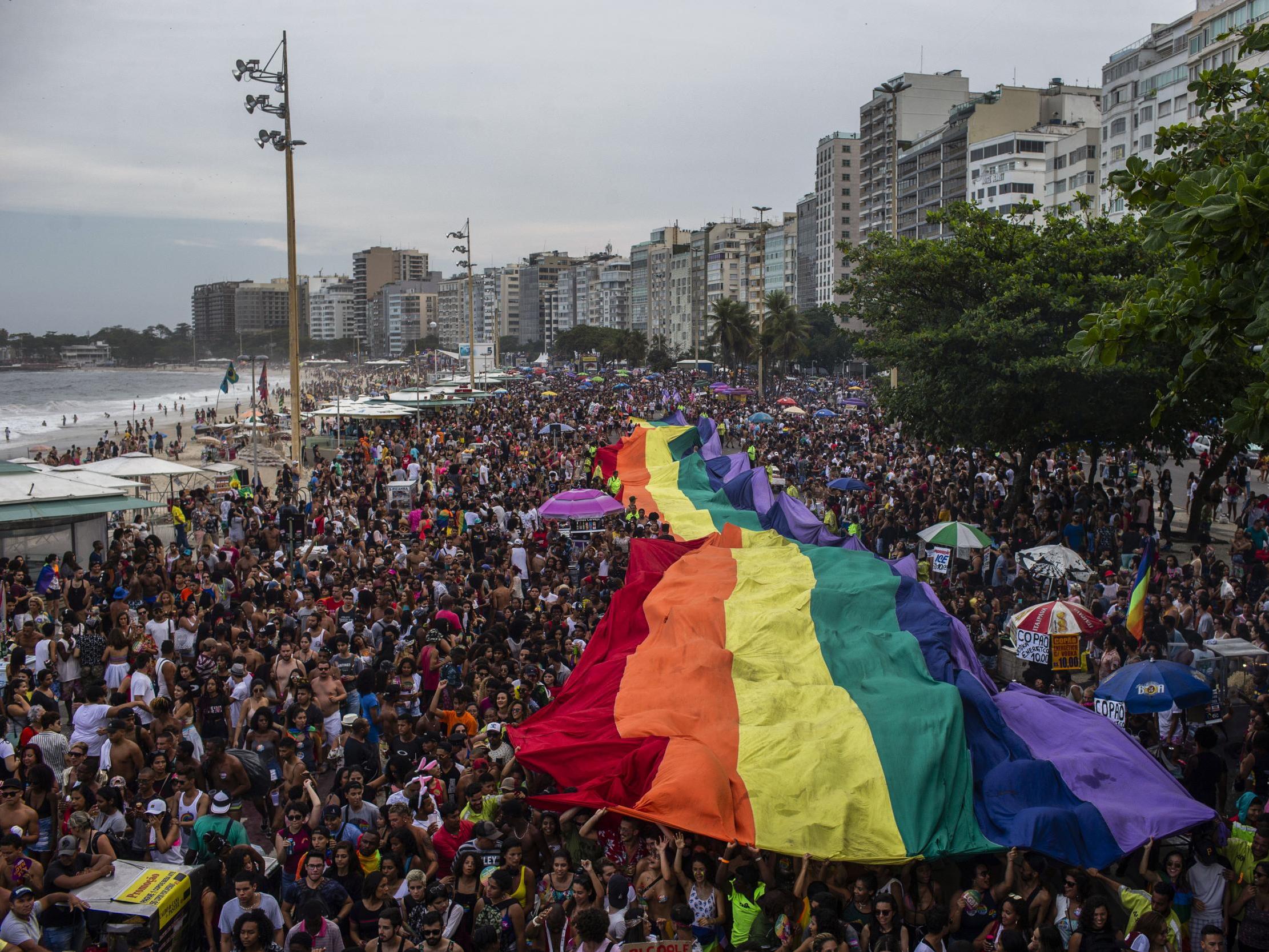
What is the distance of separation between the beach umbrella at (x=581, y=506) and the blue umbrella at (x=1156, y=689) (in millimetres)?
10241

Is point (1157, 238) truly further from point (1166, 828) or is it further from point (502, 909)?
point (502, 909)

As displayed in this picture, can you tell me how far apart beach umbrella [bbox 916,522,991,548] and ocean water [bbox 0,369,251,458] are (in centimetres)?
4391

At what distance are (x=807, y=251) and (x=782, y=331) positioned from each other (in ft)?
192

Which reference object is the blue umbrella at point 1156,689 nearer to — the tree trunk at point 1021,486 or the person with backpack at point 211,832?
the person with backpack at point 211,832

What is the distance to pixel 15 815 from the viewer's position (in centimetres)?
775

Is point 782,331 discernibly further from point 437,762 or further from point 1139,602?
point 437,762

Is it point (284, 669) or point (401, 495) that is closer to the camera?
point (284, 669)

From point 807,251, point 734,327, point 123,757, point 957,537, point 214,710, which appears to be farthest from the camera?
point 807,251

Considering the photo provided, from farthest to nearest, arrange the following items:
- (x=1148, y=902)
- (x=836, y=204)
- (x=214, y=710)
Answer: (x=836, y=204), (x=214, y=710), (x=1148, y=902)

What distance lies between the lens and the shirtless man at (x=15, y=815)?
774cm

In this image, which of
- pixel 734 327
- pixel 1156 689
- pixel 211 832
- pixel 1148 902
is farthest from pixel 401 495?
pixel 734 327

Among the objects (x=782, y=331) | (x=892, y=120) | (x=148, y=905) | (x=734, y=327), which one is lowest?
(x=148, y=905)

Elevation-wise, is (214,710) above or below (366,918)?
above

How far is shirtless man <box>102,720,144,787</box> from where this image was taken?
8836 millimetres
